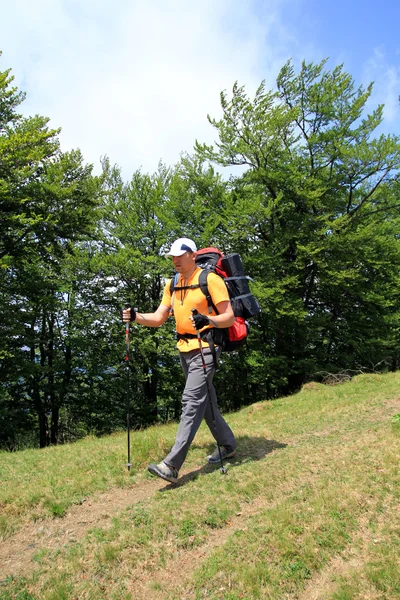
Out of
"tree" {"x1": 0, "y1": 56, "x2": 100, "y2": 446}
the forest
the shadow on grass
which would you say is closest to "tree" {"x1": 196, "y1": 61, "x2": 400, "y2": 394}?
the forest

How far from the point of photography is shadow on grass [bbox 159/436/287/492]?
486 centimetres

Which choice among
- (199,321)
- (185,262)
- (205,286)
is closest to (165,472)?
(199,321)

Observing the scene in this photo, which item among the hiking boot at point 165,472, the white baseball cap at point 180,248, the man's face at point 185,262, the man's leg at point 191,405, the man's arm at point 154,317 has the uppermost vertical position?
the white baseball cap at point 180,248

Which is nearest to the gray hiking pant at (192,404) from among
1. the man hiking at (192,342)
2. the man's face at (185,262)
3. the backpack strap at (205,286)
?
the man hiking at (192,342)

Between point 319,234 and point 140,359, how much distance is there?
11392 mm

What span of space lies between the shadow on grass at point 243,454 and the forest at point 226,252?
38.2 feet

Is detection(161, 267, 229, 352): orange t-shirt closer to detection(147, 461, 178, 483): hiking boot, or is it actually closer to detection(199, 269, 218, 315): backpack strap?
detection(199, 269, 218, 315): backpack strap

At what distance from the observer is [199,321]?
15.1ft

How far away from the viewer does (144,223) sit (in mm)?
22875

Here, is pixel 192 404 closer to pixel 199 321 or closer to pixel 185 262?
pixel 199 321

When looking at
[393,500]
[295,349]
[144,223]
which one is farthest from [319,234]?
[393,500]

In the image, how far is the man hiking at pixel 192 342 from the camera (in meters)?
4.60

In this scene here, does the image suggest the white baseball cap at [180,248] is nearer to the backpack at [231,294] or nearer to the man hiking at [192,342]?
the man hiking at [192,342]

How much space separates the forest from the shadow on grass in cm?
1164
